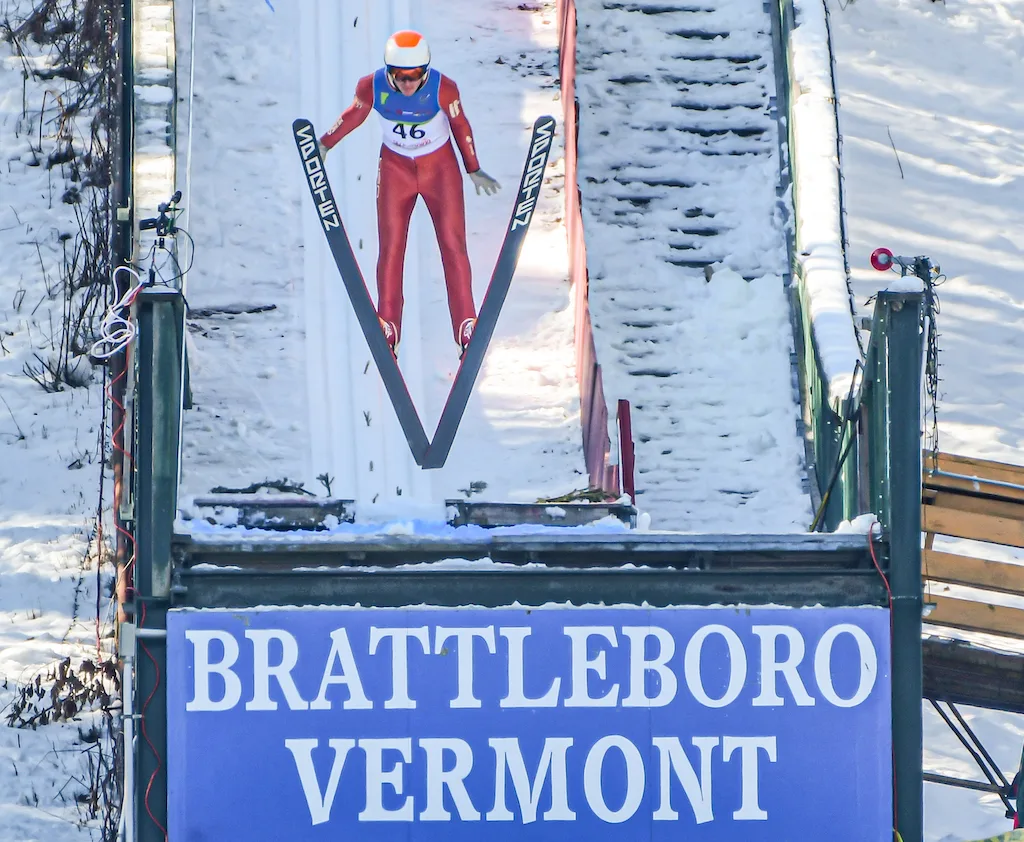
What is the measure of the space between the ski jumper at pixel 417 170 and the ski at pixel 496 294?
15.9 inches

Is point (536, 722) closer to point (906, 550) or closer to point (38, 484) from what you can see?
point (906, 550)

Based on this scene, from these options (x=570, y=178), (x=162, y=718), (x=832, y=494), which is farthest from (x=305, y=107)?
(x=162, y=718)

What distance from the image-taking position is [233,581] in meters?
8.90

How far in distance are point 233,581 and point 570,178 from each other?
428cm

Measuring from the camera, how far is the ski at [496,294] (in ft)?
35.6

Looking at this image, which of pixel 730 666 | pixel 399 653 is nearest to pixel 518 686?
pixel 399 653

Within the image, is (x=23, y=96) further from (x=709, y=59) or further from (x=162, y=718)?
(x=162, y=718)

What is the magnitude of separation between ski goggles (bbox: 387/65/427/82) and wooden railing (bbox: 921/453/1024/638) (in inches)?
121

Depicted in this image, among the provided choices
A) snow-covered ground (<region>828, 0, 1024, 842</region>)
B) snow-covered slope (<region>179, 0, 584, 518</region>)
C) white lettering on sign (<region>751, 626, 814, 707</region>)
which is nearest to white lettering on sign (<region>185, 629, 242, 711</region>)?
white lettering on sign (<region>751, 626, 814, 707</region>)

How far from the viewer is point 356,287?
10891mm

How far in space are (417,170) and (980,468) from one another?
3.24 meters

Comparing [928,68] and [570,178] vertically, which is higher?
[928,68]

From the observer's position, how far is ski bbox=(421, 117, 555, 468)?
1086cm

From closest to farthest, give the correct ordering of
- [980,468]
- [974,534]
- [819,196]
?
1. [974,534]
2. [980,468]
3. [819,196]
